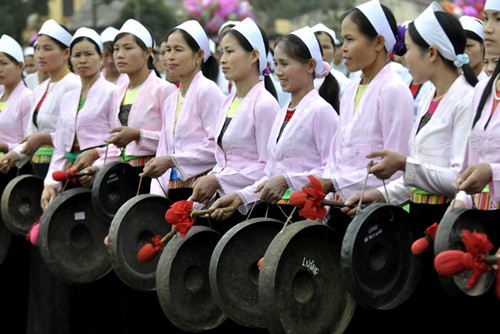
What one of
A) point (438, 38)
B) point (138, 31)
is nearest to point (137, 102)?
point (138, 31)

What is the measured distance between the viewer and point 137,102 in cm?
698

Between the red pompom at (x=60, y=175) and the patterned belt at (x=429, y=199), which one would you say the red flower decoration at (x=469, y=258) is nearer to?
the patterned belt at (x=429, y=199)

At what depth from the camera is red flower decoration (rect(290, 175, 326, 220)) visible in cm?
496

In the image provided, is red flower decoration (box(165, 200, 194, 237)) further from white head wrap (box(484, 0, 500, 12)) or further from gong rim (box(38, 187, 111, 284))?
white head wrap (box(484, 0, 500, 12))

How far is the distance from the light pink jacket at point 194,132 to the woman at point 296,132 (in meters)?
0.63

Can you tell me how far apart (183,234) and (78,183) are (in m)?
1.88

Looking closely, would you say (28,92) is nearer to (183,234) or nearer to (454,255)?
(183,234)

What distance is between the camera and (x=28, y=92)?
27.8ft

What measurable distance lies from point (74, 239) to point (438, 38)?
2.93 meters

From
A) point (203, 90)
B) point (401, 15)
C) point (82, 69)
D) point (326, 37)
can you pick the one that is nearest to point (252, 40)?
point (203, 90)

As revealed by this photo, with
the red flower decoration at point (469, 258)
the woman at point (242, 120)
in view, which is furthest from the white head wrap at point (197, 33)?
the red flower decoration at point (469, 258)

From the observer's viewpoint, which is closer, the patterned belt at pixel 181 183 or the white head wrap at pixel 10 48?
the patterned belt at pixel 181 183

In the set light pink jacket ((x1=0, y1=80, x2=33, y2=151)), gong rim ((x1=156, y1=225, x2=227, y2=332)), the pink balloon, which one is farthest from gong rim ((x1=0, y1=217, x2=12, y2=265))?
the pink balloon

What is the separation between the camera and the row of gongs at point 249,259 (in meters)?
4.66
